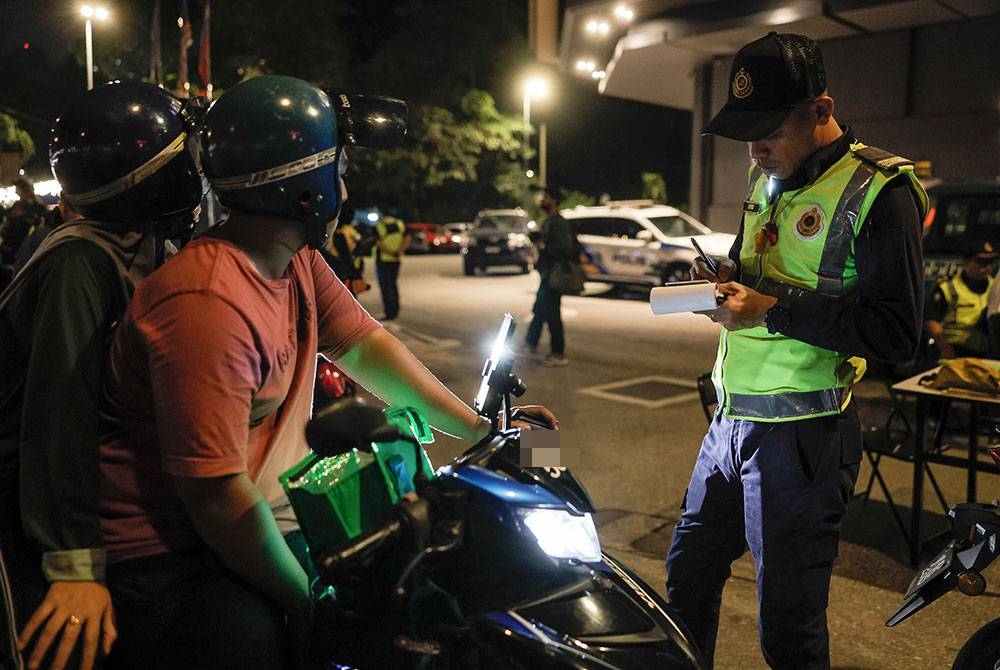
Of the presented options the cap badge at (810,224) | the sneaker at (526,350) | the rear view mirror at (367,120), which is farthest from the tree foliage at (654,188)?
the rear view mirror at (367,120)

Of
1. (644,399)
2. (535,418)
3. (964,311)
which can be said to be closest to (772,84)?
(535,418)

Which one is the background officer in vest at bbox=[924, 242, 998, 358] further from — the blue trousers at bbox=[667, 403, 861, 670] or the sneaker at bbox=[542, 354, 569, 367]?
the blue trousers at bbox=[667, 403, 861, 670]

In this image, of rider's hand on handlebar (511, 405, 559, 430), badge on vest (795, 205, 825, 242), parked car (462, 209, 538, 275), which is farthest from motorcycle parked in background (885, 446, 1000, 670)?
parked car (462, 209, 538, 275)

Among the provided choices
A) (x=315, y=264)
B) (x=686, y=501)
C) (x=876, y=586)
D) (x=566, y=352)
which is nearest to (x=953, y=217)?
(x=566, y=352)

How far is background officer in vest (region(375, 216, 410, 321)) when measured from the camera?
45.6 ft

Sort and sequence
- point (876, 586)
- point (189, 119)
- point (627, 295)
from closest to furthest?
point (189, 119), point (876, 586), point (627, 295)

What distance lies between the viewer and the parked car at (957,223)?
9.07 meters

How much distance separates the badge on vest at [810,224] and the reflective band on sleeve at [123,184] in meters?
1.66

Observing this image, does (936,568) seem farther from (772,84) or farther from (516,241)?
(516,241)

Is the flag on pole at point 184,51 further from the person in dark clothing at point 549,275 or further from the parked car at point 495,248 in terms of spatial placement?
the parked car at point 495,248

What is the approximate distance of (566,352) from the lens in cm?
1148

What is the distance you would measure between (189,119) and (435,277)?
2139cm

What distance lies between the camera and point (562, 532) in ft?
5.32

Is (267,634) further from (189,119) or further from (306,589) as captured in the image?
(189,119)
